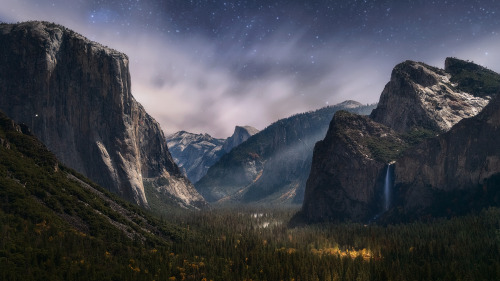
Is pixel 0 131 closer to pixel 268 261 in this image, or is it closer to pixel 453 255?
pixel 268 261

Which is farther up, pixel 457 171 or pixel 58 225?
pixel 457 171

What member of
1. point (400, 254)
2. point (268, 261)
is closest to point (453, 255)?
point (400, 254)

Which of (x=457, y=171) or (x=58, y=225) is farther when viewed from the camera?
(x=457, y=171)

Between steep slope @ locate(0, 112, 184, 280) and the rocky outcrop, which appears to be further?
the rocky outcrop

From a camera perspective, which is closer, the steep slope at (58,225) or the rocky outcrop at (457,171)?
the steep slope at (58,225)
